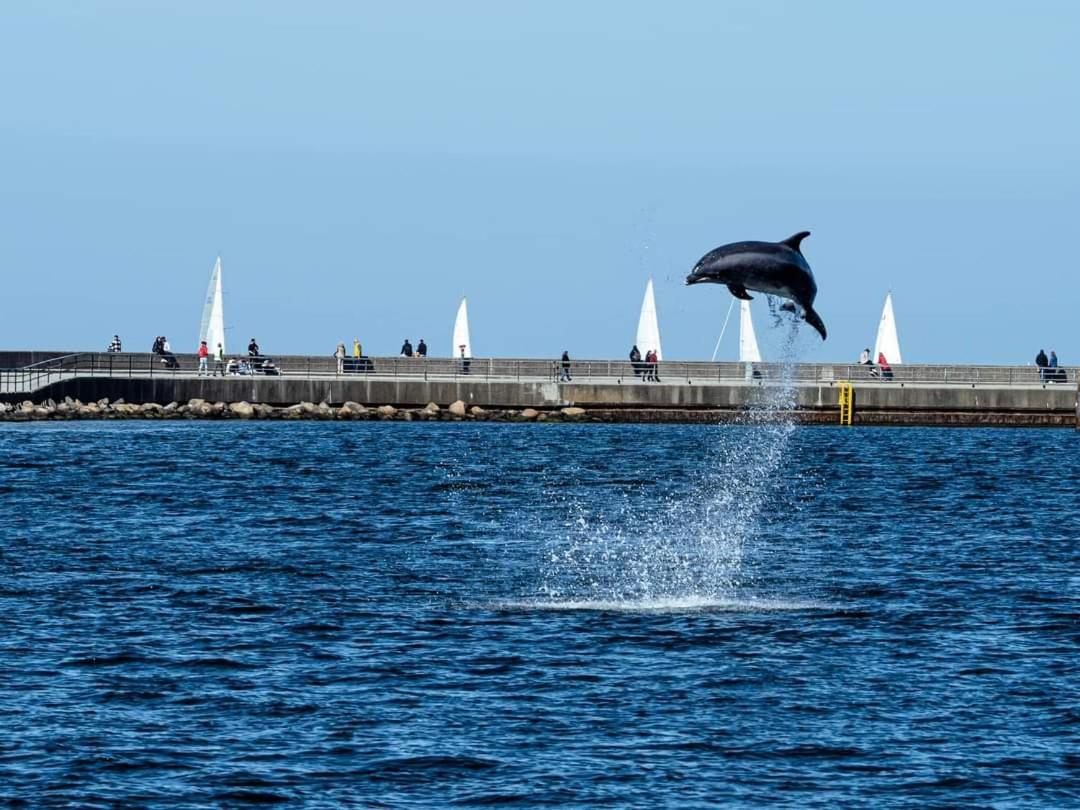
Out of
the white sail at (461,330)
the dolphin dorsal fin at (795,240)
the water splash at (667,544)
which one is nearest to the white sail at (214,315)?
the white sail at (461,330)

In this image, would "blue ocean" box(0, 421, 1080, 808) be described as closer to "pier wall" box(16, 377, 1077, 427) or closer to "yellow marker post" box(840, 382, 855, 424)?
"pier wall" box(16, 377, 1077, 427)

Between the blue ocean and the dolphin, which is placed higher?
the dolphin

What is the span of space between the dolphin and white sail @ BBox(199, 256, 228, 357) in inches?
3692

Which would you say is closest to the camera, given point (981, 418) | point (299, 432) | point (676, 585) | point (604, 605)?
point (604, 605)

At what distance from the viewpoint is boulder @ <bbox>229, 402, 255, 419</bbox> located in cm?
8456

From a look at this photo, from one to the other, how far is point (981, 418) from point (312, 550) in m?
54.5

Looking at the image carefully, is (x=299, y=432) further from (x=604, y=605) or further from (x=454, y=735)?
(x=454, y=735)

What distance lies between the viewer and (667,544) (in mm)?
42250

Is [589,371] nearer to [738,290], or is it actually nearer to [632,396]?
[632,396]

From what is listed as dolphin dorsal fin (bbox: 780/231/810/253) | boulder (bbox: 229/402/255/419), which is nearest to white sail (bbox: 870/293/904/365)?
boulder (bbox: 229/402/255/419)

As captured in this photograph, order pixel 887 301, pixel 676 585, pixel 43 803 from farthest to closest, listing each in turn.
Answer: pixel 887 301 < pixel 676 585 < pixel 43 803

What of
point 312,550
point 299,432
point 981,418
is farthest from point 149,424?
point 312,550

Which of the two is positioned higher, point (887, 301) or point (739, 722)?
point (887, 301)

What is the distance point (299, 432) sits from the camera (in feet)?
271
